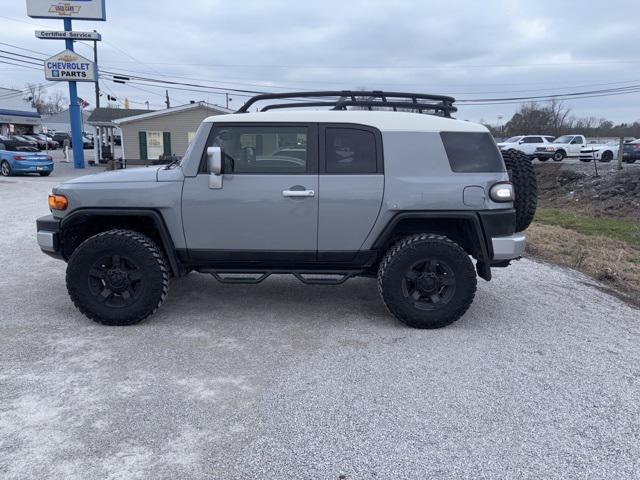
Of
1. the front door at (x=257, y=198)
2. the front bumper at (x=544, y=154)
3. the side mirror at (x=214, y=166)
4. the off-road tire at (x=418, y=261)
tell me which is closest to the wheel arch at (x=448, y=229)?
the off-road tire at (x=418, y=261)

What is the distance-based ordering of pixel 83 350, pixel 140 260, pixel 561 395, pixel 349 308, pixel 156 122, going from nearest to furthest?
pixel 561 395
pixel 83 350
pixel 140 260
pixel 349 308
pixel 156 122

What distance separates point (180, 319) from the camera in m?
4.75

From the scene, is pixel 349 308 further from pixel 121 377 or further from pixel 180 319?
pixel 121 377

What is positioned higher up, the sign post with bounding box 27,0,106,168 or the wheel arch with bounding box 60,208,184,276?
the sign post with bounding box 27,0,106,168

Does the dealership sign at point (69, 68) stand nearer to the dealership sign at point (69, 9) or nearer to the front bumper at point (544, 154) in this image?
the dealership sign at point (69, 9)

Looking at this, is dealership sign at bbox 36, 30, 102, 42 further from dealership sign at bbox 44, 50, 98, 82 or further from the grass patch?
the grass patch

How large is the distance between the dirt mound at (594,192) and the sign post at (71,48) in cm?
2211

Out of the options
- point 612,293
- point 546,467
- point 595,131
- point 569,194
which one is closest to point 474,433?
point 546,467

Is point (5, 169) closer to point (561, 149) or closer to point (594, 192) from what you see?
point (594, 192)

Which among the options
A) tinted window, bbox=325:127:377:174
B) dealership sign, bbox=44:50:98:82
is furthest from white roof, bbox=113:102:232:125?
tinted window, bbox=325:127:377:174

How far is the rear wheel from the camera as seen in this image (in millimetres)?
20953

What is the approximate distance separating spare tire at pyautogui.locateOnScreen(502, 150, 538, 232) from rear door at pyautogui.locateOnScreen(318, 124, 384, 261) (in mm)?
1457

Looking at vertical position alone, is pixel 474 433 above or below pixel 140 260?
below

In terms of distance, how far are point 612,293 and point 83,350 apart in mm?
5741
